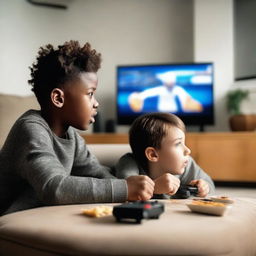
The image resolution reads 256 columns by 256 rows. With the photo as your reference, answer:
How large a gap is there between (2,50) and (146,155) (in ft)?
10.7

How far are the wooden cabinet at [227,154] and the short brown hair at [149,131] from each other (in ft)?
8.19

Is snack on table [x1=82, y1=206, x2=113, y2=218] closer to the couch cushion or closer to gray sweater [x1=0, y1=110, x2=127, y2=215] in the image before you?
gray sweater [x1=0, y1=110, x2=127, y2=215]

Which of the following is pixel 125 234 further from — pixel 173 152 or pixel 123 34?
pixel 123 34

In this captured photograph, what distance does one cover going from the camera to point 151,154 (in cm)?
133

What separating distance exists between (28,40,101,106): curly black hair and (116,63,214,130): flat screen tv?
298cm

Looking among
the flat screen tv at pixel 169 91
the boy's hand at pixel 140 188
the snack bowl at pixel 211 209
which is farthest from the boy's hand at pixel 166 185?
the flat screen tv at pixel 169 91

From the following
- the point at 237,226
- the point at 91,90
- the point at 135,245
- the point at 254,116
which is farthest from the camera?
the point at 254,116

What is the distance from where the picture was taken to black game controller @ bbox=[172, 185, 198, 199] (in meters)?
1.16

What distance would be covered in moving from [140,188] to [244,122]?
3.14 metres

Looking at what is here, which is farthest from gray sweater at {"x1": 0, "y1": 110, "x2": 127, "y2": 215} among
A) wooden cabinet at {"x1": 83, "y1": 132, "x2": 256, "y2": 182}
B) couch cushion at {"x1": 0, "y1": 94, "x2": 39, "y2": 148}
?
wooden cabinet at {"x1": 83, "y1": 132, "x2": 256, "y2": 182}

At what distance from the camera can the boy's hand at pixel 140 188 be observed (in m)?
0.92

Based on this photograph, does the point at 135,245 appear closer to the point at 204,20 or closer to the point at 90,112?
the point at 90,112

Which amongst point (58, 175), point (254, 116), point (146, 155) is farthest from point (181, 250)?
point (254, 116)

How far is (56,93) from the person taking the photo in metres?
1.16
